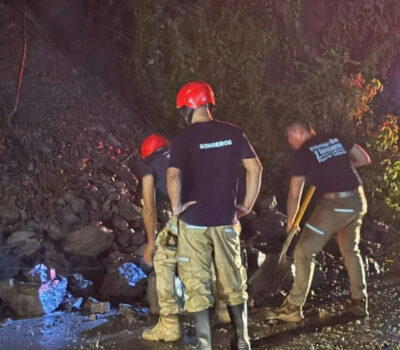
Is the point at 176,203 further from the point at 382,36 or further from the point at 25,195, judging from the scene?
the point at 382,36

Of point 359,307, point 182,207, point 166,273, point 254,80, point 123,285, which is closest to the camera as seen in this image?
point 182,207

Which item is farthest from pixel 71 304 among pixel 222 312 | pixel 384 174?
pixel 384 174

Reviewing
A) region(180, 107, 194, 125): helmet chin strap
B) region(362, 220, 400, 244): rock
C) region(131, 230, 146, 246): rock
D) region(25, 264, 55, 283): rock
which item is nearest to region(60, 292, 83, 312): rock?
region(25, 264, 55, 283): rock

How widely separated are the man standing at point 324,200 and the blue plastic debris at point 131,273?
142cm

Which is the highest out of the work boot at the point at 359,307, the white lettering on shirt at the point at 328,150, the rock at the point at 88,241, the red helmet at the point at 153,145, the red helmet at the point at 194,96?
the red helmet at the point at 194,96

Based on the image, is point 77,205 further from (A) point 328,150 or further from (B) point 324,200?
(A) point 328,150

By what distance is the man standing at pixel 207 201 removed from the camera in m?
4.20

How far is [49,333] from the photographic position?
5066mm

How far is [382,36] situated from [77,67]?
5333 mm

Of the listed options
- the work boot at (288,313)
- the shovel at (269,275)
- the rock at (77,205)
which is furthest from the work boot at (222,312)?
the rock at (77,205)

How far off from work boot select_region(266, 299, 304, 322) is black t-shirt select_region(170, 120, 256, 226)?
151 centimetres

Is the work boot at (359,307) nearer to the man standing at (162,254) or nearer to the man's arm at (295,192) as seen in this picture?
the man's arm at (295,192)

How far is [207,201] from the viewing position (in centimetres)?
425

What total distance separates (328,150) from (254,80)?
4052 mm
